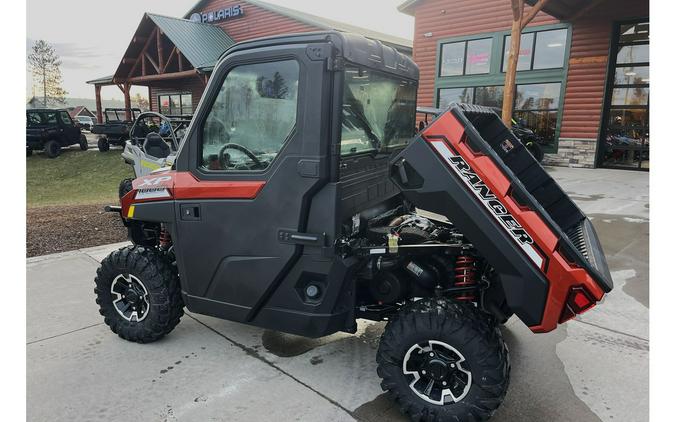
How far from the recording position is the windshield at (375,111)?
9.30 ft

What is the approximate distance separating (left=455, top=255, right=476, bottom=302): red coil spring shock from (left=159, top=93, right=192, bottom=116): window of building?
2472cm

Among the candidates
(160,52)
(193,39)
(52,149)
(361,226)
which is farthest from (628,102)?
(52,149)

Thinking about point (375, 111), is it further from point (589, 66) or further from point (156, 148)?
point (589, 66)

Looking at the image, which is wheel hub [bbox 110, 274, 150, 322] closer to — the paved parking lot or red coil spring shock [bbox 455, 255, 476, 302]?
the paved parking lot

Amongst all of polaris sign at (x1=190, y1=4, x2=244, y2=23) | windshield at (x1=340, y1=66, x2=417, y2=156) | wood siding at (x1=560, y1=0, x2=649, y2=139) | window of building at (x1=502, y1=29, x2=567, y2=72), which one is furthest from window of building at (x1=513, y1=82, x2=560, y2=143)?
polaris sign at (x1=190, y1=4, x2=244, y2=23)

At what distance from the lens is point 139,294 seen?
3.49 metres

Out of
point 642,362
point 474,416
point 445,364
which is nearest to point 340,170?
point 445,364

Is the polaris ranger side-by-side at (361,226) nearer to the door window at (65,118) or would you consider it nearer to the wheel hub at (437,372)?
the wheel hub at (437,372)

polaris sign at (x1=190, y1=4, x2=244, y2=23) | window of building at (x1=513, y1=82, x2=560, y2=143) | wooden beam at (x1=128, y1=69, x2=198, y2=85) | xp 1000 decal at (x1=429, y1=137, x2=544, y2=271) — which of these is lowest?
xp 1000 decal at (x1=429, y1=137, x2=544, y2=271)

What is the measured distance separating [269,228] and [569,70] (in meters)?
14.4

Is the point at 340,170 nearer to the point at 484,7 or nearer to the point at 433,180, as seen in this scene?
the point at 433,180

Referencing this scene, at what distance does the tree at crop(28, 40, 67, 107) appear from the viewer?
179 ft

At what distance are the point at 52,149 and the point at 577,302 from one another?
21.9m

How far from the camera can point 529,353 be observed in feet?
11.3
